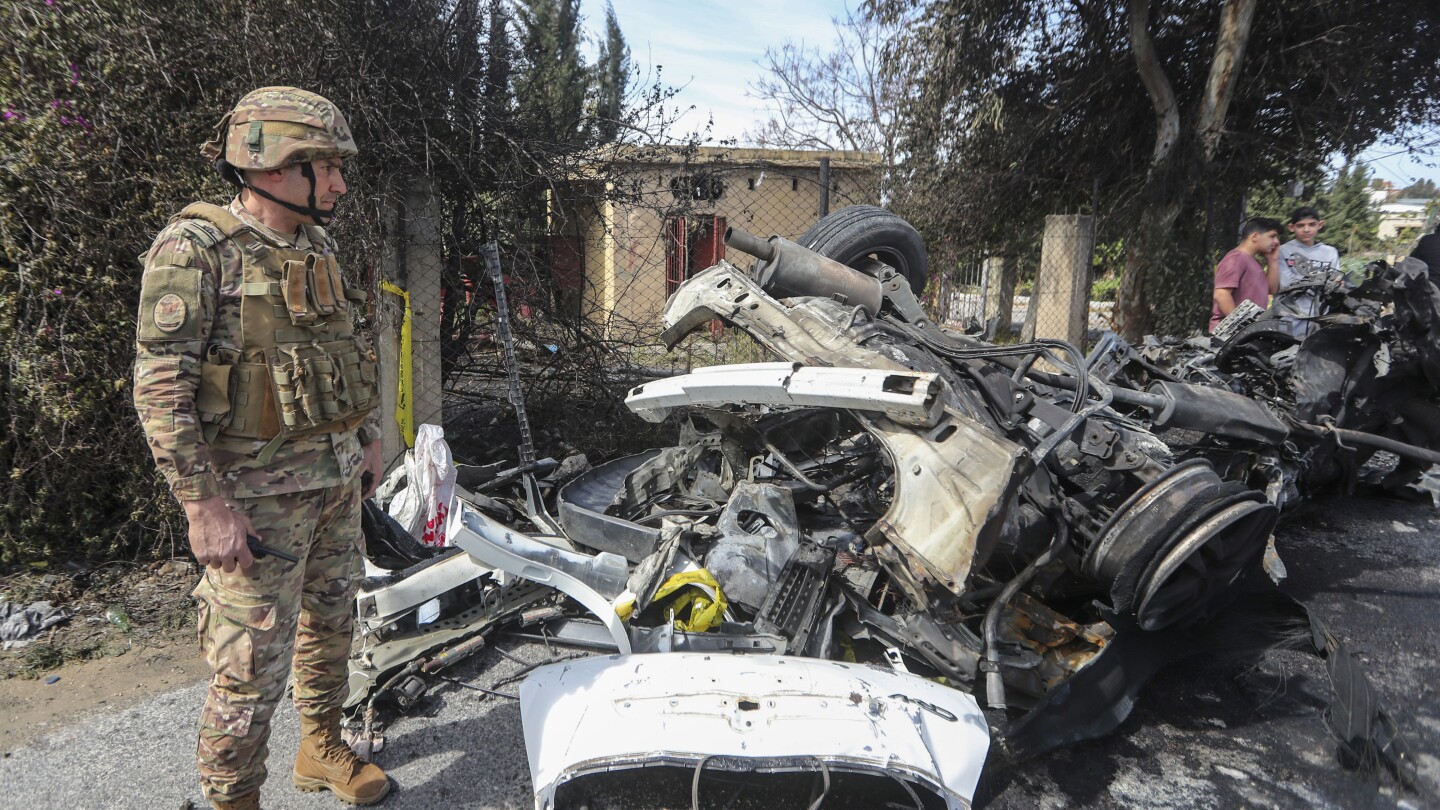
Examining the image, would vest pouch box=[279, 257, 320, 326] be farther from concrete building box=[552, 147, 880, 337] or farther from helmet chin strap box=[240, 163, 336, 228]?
concrete building box=[552, 147, 880, 337]

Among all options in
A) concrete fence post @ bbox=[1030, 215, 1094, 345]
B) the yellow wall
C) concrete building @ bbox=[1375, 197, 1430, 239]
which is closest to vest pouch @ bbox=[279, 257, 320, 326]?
the yellow wall

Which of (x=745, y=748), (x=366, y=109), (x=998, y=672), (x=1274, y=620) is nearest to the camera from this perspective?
(x=745, y=748)

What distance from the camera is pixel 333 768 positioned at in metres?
2.34

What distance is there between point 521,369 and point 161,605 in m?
2.40

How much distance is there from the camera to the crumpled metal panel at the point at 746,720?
1.96 m

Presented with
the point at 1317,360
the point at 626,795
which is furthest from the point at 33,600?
the point at 1317,360

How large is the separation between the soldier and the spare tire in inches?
94.4

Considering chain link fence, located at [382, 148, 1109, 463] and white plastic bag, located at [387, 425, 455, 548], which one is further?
chain link fence, located at [382, 148, 1109, 463]

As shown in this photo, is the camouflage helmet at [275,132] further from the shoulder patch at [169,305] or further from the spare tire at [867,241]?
the spare tire at [867,241]

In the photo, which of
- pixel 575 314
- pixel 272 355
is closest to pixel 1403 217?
pixel 575 314

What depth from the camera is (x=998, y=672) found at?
235cm

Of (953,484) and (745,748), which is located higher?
(953,484)

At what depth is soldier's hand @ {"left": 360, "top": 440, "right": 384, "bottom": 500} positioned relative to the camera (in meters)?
2.45

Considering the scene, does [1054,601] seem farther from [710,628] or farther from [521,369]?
[521,369]
